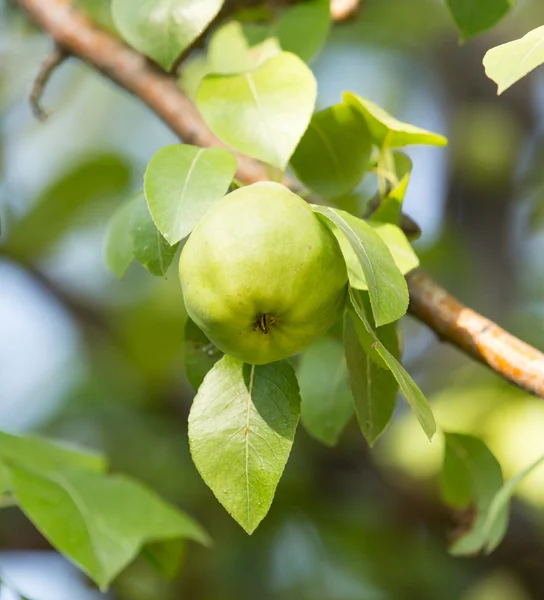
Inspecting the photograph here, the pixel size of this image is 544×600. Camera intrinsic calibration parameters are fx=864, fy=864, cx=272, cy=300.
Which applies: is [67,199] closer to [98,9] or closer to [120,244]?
[98,9]

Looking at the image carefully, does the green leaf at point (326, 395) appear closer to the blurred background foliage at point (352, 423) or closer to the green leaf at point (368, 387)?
the green leaf at point (368, 387)

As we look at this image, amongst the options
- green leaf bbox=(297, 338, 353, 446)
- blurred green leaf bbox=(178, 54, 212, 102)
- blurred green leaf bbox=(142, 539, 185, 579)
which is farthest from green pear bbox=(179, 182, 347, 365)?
blurred green leaf bbox=(178, 54, 212, 102)

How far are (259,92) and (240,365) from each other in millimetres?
233

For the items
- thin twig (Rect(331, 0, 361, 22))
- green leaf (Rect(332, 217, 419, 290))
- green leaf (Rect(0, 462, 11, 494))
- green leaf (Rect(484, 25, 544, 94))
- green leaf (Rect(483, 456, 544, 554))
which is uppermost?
green leaf (Rect(484, 25, 544, 94))

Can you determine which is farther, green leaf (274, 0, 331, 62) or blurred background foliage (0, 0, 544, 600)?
blurred background foliage (0, 0, 544, 600)

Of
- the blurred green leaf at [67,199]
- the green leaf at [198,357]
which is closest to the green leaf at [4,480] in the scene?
the green leaf at [198,357]

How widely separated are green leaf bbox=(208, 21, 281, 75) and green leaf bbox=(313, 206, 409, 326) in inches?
18.5

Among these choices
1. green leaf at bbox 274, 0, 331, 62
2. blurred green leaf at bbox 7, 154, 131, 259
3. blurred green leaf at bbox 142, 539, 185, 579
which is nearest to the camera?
green leaf at bbox 274, 0, 331, 62

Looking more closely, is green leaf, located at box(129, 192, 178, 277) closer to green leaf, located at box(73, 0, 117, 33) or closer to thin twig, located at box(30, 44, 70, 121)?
thin twig, located at box(30, 44, 70, 121)

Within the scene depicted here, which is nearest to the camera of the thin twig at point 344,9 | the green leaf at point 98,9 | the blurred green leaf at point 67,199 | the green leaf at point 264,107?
the green leaf at point 264,107

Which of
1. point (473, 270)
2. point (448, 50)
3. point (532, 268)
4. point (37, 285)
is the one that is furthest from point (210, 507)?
point (448, 50)

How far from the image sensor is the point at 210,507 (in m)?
1.86

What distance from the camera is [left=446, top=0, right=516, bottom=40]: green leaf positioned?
0.87 metres

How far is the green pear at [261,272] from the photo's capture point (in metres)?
0.55
